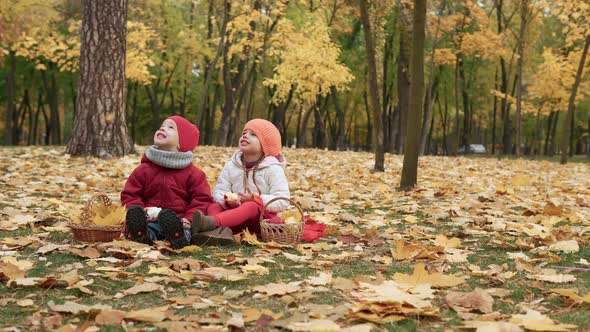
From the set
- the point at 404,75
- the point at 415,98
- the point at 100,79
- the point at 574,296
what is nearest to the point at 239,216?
the point at 574,296

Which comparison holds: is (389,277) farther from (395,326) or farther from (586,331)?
(586,331)

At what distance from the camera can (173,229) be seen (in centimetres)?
381

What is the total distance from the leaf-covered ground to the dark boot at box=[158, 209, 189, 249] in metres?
0.08

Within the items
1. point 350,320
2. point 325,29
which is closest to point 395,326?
point 350,320

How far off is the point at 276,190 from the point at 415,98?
160 inches

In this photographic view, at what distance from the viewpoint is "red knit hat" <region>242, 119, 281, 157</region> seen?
15.1ft

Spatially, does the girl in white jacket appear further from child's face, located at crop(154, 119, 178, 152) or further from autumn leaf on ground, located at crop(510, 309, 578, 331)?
autumn leaf on ground, located at crop(510, 309, 578, 331)

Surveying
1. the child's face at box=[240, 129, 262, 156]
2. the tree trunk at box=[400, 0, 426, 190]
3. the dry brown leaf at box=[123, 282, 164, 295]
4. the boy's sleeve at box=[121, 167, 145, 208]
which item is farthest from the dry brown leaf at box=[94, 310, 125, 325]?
the tree trunk at box=[400, 0, 426, 190]

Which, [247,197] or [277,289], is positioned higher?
[247,197]

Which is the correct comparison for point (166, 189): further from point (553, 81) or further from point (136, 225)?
point (553, 81)

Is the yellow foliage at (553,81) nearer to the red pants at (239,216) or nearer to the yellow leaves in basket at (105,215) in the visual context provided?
the red pants at (239,216)

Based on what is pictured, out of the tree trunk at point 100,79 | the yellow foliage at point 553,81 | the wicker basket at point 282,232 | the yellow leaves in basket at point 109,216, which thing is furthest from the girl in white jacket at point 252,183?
the yellow foliage at point 553,81

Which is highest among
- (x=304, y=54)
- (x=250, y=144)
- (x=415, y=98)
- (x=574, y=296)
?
(x=304, y=54)

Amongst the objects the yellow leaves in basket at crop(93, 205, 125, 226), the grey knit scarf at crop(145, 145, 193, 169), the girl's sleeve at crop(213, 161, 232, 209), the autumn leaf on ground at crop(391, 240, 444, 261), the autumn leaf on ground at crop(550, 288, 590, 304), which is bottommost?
the autumn leaf on ground at crop(391, 240, 444, 261)
